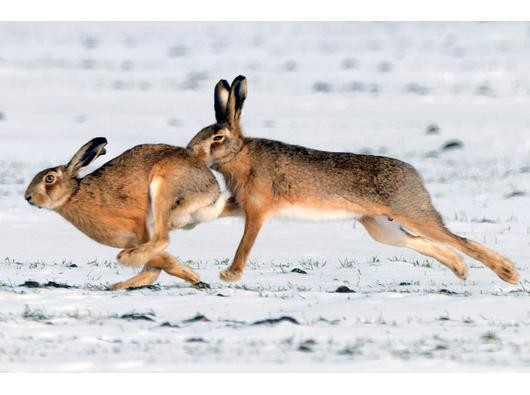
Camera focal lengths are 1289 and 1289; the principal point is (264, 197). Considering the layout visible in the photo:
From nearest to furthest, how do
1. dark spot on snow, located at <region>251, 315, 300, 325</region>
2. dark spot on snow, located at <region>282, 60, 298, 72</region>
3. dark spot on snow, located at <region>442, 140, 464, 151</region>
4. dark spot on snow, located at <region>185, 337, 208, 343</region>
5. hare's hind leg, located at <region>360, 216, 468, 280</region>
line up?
dark spot on snow, located at <region>185, 337, 208, 343</region>
dark spot on snow, located at <region>251, 315, 300, 325</region>
hare's hind leg, located at <region>360, 216, 468, 280</region>
dark spot on snow, located at <region>442, 140, 464, 151</region>
dark spot on snow, located at <region>282, 60, 298, 72</region>

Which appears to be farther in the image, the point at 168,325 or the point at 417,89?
the point at 417,89

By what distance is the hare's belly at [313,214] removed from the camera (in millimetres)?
9812

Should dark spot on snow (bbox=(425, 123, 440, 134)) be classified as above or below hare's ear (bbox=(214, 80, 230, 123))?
above

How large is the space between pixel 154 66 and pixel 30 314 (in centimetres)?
3140

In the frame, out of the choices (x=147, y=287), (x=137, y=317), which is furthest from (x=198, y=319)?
(x=147, y=287)

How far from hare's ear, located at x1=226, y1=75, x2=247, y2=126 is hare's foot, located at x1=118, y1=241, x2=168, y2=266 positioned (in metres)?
1.57

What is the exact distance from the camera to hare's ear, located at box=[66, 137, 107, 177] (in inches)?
353

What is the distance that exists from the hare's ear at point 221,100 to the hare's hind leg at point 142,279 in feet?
4.81

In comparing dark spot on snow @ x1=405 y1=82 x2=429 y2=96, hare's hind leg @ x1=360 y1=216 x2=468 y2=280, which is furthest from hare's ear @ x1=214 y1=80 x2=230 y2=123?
dark spot on snow @ x1=405 y1=82 x2=429 y2=96

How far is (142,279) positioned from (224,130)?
57.3 inches

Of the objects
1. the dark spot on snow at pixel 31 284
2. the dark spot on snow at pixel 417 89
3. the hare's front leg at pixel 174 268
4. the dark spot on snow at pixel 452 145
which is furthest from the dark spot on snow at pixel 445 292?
the dark spot on snow at pixel 417 89

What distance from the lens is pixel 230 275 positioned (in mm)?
9406

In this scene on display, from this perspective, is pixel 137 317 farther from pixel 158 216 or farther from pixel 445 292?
pixel 445 292

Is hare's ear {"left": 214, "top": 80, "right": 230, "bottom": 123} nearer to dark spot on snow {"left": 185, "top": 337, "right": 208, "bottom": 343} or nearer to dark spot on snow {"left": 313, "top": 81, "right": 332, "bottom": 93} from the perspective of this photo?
dark spot on snow {"left": 185, "top": 337, "right": 208, "bottom": 343}
